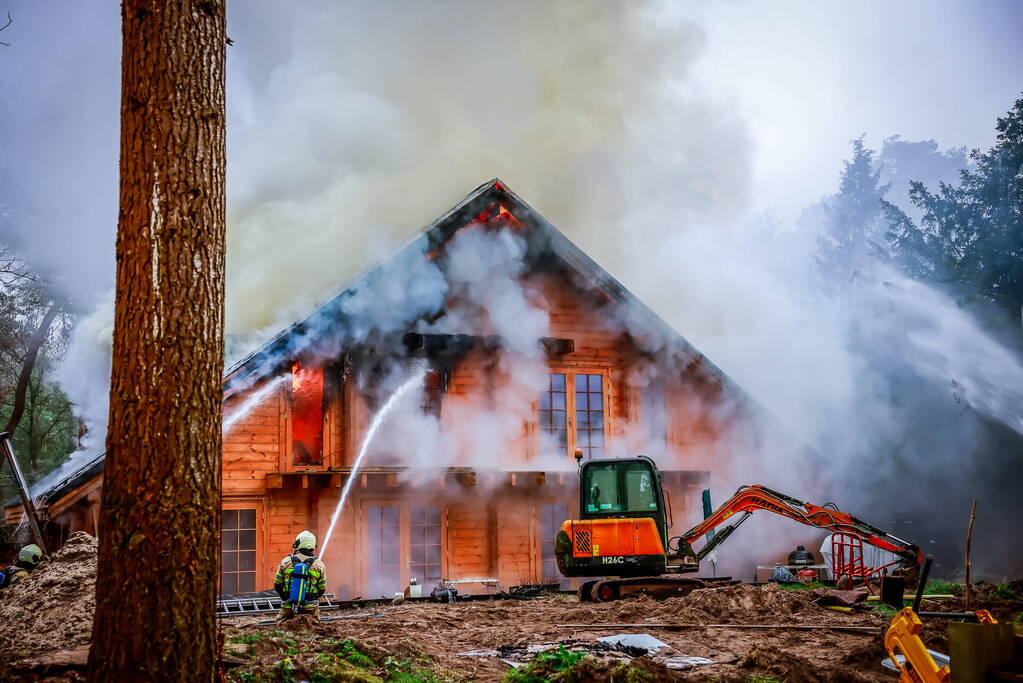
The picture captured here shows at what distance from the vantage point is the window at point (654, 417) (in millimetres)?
19781

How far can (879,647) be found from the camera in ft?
28.4

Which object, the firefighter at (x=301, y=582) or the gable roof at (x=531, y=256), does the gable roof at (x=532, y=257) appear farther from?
the firefighter at (x=301, y=582)

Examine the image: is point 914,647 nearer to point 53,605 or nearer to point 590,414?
point 53,605

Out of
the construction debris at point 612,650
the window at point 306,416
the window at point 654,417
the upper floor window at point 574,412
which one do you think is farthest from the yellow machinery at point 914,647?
the window at point 654,417

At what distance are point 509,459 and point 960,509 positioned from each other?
14782 mm

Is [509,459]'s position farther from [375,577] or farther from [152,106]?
[152,106]

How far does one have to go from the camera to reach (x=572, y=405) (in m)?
19.4

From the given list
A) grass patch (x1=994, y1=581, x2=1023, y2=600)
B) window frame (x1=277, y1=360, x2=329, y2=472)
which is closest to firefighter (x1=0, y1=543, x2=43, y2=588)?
window frame (x1=277, y1=360, x2=329, y2=472)

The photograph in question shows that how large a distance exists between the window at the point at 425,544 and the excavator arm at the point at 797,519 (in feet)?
16.3

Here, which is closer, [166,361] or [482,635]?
[166,361]

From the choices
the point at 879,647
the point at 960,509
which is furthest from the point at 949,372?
the point at 879,647

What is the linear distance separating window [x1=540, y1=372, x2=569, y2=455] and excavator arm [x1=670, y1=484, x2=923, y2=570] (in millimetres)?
4169

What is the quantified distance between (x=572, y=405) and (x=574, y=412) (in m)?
0.15

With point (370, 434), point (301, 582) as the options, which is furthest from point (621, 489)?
point (301, 582)
